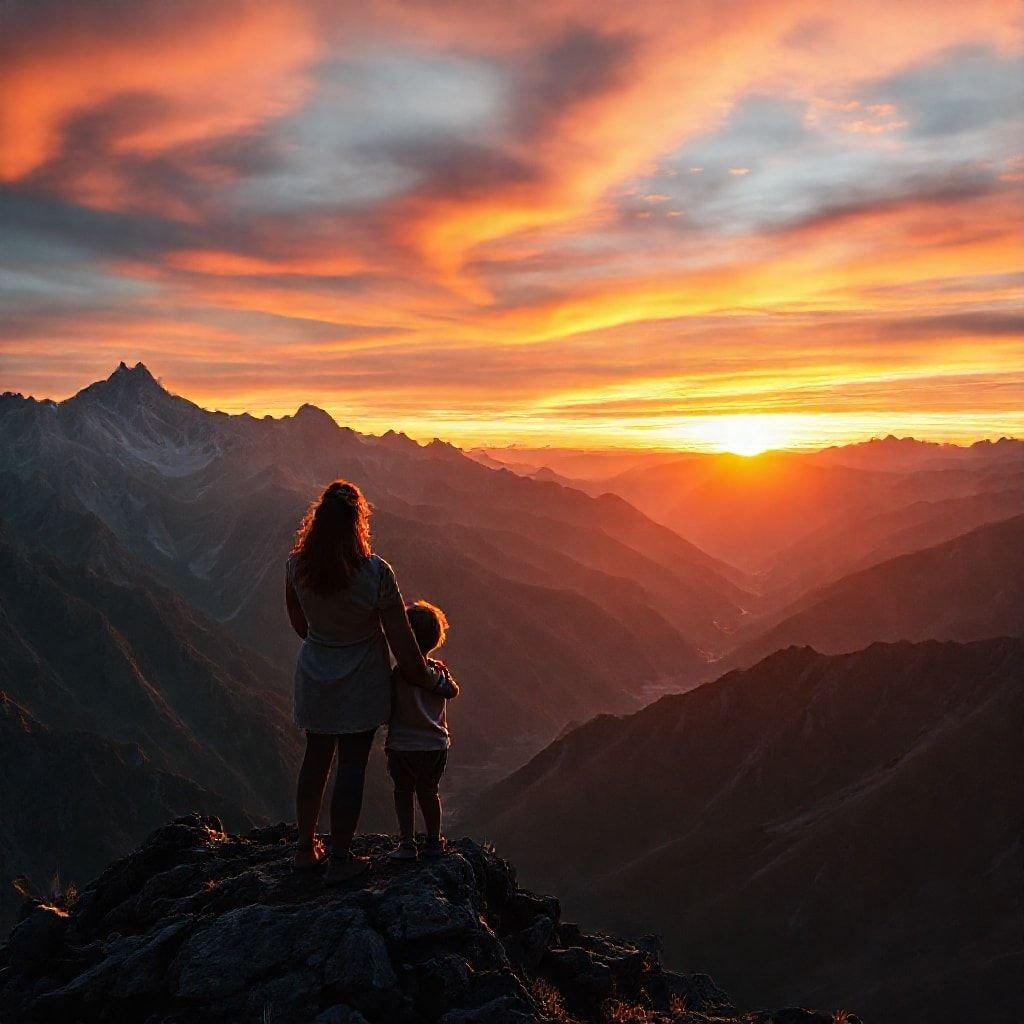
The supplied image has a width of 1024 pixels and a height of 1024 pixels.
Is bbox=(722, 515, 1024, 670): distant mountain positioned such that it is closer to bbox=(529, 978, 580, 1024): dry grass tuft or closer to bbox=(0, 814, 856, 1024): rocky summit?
bbox=(0, 814, 856, 1024): rocky summit

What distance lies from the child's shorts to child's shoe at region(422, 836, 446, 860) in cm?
82

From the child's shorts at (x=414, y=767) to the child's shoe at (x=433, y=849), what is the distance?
0.82 meters

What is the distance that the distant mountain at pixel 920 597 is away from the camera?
14562 cm

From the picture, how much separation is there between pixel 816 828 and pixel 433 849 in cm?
5972

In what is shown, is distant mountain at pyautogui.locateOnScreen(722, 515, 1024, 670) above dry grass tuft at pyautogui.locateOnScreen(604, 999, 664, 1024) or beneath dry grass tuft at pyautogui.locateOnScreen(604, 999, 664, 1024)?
beneath

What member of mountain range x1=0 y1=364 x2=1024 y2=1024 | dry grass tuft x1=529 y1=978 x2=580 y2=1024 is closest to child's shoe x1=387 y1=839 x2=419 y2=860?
dry grass tuft x1=529 y1=978 x2=580 y2=1024

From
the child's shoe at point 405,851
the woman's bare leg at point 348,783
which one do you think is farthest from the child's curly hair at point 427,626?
the child's shoe at point 405,851

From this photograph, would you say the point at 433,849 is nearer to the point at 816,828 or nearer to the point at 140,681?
the point at 816,828

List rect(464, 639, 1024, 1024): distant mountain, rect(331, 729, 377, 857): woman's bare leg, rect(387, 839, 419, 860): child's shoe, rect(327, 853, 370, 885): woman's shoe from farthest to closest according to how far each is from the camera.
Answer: rect(464, 639, 1024, 1024): distant mountain < rect(387, 839, 419, 860): child's shoe < rect(327, 853, 370, 885): woman's shoe < rect(331, 729, 377, 857): woman's bare leg

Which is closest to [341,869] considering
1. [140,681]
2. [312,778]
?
[312,778]

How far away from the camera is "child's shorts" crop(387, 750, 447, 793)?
9.45 metres

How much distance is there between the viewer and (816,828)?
61.7m

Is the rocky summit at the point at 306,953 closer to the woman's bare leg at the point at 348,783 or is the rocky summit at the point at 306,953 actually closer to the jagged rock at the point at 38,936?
the jagged rock at the point at 38,936

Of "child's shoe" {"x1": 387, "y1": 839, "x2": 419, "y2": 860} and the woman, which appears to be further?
"child's shoe" {"x1": 387, "y1": 839, "x2": 419, "y2": 860}
